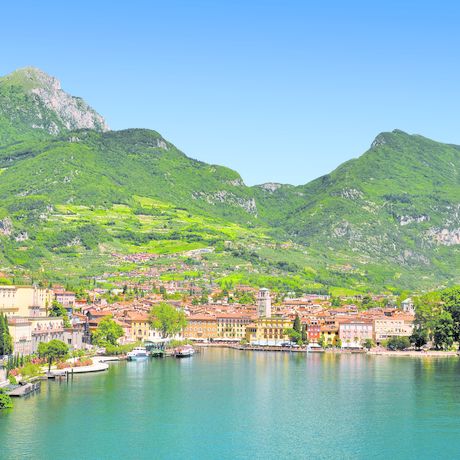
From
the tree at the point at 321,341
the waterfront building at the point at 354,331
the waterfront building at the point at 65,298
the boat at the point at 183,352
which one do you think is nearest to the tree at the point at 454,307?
the waterfront building at the point at 354,331

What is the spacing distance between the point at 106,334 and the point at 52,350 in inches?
1081

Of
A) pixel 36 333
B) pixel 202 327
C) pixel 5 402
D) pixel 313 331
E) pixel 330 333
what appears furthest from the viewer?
pixel 202 327

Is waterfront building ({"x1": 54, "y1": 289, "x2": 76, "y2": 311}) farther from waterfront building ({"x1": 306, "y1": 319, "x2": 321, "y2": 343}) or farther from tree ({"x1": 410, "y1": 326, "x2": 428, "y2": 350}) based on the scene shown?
tree ({"x1": 410, "y1": 326, "x2": 428, "y2": 350})

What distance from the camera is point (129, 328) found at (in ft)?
455

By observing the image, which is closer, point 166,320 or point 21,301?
point 21,301

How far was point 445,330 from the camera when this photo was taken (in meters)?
130

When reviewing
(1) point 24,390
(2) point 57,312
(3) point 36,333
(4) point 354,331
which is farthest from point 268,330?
(1) point 24,390

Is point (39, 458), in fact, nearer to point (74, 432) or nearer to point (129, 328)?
point (74, 432)

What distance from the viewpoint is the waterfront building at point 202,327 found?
509 feet

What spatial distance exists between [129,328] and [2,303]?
1165 inches

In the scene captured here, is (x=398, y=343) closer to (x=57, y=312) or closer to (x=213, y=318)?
(x=213, y=318)

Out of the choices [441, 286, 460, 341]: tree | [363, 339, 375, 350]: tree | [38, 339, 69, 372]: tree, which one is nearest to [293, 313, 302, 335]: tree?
[363, 339, 375, 350]: tree

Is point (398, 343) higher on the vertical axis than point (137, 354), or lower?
higher

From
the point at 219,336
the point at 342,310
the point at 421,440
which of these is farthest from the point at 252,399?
the point at 342,310
